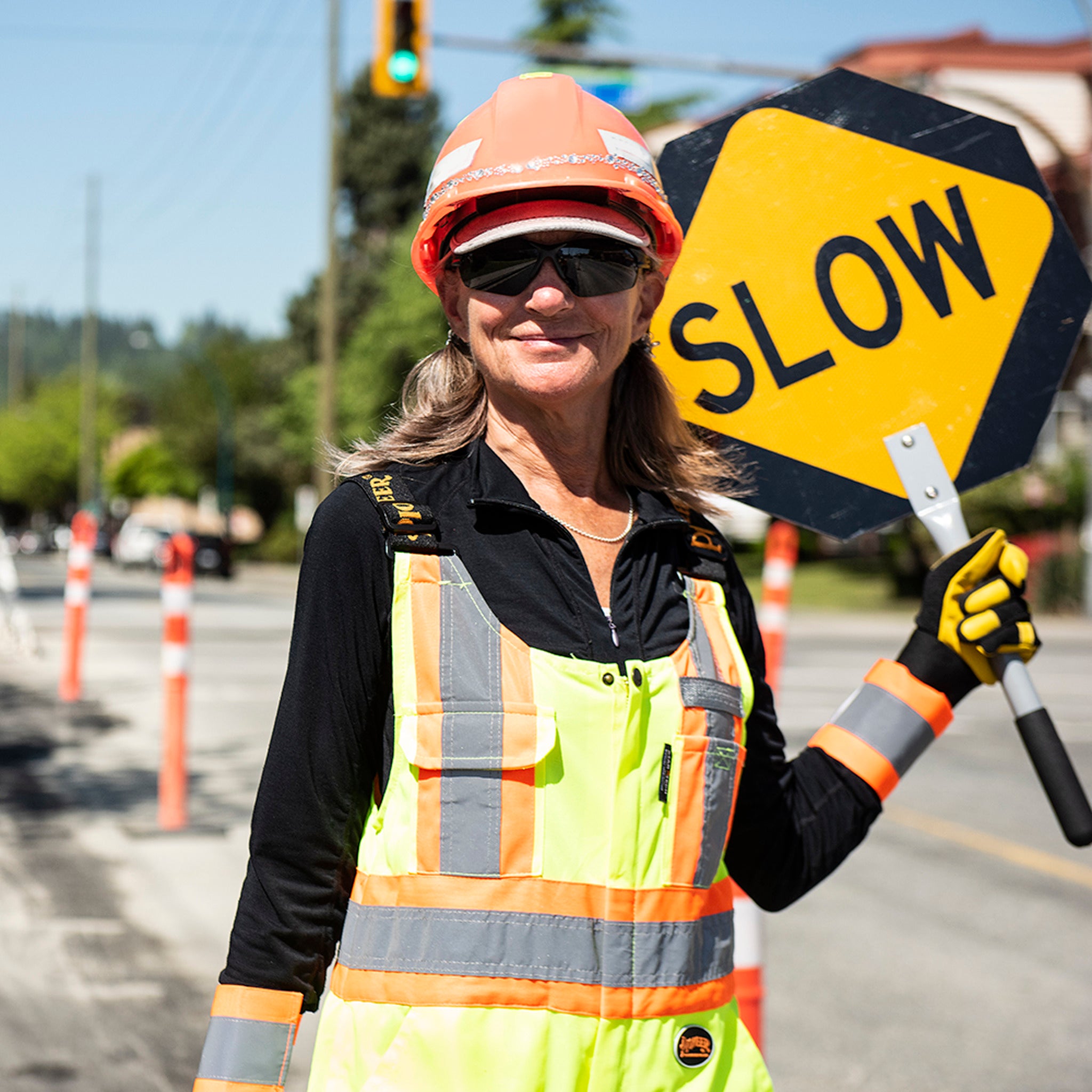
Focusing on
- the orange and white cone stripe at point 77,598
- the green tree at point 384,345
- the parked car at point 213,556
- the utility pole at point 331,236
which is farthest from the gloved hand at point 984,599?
the parked car at point 213,556

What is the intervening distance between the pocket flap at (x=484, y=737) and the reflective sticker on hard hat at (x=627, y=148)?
73 centimetres

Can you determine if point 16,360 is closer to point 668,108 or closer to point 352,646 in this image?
point 668,108

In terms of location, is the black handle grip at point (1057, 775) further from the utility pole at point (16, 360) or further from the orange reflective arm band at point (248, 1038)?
the utility pole at point (16, 360)

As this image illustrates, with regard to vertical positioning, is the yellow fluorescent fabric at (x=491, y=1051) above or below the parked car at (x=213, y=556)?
above

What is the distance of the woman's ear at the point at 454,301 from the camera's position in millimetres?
1956

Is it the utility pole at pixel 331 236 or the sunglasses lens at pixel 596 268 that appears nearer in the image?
the sunglasses lens at pixel 596 268

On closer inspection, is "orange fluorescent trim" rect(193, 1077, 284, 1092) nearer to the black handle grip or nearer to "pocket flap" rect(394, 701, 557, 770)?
"pocket flap" rect(394, 701, 557, 770)

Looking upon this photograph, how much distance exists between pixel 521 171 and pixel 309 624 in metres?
0.63

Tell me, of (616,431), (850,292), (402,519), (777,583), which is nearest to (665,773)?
(402,519)

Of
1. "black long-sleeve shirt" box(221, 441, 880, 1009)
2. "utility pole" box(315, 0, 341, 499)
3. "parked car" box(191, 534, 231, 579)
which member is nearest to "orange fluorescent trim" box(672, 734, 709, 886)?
"black long-sleeve shirt" box(221, 441, 880, 1009)

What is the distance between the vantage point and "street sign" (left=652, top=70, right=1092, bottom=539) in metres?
2.29

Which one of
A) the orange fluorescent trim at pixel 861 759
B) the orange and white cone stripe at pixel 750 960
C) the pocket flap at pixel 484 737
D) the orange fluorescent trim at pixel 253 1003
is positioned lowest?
the orange and white cone stripe at pixel 750 960

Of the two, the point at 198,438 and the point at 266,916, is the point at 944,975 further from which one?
the point at 198,438

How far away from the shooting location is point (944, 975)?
502cm
